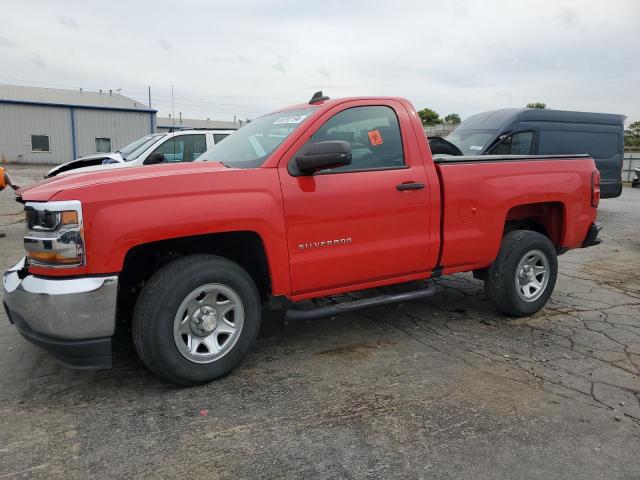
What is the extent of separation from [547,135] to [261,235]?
31.7 feet

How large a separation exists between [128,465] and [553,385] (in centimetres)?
265

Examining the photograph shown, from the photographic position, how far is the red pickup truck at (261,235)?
9.78 ft

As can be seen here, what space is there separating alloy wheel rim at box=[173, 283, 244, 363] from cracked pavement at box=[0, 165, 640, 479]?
0.82 ft

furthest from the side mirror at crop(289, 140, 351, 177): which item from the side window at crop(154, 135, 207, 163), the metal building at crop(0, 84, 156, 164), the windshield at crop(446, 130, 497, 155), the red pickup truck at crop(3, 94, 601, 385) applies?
the metal building at crop(0, 84, 156, 164)

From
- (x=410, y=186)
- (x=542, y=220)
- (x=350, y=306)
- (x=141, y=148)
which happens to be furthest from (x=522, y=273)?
(x=141, y=148)

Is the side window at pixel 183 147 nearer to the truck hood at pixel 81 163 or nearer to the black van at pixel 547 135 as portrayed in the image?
the truck hood at pixel 81 163

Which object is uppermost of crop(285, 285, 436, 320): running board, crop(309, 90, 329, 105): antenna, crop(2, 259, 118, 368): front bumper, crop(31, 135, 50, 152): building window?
crop(31, 135, 50, 152): building window

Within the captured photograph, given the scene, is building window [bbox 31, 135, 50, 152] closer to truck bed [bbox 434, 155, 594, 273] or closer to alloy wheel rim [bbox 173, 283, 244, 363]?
truck bed [bbox 434, 155, 594, 273]

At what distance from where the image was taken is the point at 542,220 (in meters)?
5.13

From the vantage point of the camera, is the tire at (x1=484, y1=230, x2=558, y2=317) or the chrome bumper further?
the tire at (x1=484, y1=230, x2=558, y2=317)

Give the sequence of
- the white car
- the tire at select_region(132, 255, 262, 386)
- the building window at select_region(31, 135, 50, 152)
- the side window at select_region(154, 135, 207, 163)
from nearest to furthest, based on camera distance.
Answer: the tire at select_region(132, 255, 262, 386) < the white car < the side window at select_region(154, 135, 207, 163) < the building window at select_region(31, 135, 50, 152)

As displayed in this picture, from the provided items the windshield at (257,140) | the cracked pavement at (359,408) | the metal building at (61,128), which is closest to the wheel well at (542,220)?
the cracked pavement at (359,408)

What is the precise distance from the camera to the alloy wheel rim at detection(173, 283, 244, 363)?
3.25 m

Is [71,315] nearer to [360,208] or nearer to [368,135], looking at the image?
[360,208]
